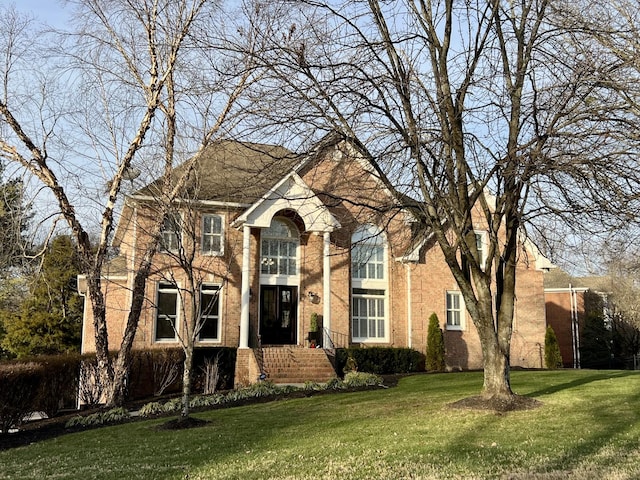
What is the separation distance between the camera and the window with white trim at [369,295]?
75.2 ft

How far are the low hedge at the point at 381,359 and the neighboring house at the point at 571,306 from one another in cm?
1604

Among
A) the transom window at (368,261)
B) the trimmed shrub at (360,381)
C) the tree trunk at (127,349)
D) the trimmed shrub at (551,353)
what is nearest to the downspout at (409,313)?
the transom window at (368,261)

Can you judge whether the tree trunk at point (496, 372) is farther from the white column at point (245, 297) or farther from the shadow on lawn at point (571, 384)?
the white column at point (245, 297)

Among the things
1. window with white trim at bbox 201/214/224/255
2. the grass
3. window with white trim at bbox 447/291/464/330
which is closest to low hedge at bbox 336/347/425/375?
window with white trim at bbox 447/291/464/330

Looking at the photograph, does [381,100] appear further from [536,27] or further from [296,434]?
[296,434]

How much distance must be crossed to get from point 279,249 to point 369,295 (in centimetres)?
404

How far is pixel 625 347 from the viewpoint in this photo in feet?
107

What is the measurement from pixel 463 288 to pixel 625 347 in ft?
87.2

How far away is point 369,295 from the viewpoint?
23.3 m

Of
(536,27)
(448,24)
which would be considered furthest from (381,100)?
(536,27)

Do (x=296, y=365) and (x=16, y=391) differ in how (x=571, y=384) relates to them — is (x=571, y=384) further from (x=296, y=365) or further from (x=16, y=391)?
(x=16, y=391)

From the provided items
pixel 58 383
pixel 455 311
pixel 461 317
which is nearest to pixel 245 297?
pixel 58 383

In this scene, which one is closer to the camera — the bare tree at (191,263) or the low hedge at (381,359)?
the bare tree at (191,263)

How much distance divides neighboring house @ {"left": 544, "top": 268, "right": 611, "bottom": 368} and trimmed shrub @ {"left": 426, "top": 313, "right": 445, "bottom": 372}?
48.4 feet
